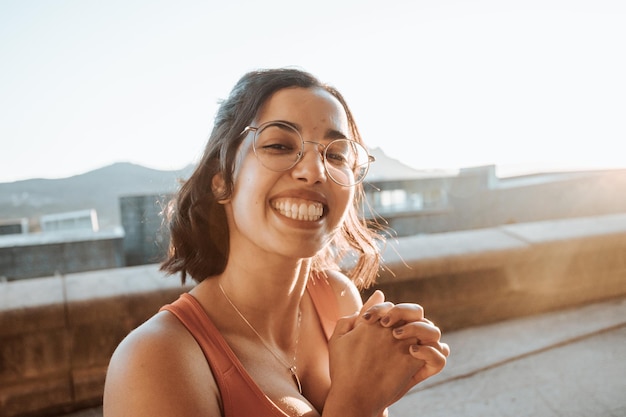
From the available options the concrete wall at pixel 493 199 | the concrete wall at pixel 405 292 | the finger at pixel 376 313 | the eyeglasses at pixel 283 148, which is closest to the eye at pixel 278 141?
the eyeglasses at pixel 283 148

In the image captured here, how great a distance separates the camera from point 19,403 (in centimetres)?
216

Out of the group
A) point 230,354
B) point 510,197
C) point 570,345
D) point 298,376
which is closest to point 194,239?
point 230,354

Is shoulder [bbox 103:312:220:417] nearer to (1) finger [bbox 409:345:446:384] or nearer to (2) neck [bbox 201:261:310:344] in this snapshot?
(2) neck [bbox 201:261:310:344]

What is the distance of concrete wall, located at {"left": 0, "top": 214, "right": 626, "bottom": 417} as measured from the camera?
2.16m

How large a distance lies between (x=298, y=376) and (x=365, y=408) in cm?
39

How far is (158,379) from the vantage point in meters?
1.05

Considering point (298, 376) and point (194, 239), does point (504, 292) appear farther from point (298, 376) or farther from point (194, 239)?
point (194, 239)

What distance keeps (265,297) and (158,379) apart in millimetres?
521

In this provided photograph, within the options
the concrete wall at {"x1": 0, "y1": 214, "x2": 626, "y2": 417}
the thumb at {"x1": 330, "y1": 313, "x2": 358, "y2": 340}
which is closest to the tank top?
the thumb at {"x1": 330, "y1": 313, "x2": 358, "y2": 340}

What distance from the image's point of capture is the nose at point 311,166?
128 cm

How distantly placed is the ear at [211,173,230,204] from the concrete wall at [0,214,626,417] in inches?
43.6

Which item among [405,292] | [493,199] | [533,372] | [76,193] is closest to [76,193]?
[76,193]

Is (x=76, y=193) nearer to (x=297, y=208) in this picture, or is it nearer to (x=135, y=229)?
(x=135, y=229)

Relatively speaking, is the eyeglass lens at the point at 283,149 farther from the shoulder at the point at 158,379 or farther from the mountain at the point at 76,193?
the mountain at the point at 76,193
